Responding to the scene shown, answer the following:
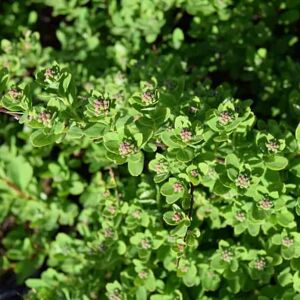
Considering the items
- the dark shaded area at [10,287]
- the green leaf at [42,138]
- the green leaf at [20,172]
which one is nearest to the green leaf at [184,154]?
the green leaf at [42,138]

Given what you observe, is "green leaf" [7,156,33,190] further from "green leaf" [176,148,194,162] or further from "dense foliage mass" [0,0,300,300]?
"green leaf" [176,148,194,162]

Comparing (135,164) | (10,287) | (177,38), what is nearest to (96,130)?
(135,164)

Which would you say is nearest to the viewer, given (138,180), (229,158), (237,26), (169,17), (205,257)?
(229,158)

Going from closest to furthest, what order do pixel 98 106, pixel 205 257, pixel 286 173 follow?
1. pixel 98 106
2. pixel 286 173
3. pixel 205 257

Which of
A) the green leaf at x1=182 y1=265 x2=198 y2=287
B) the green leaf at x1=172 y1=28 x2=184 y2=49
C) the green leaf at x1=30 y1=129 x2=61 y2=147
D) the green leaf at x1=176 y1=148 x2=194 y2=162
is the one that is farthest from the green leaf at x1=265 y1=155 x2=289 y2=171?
the green leaf at x1=172 y1=28 x2=184 y2=49

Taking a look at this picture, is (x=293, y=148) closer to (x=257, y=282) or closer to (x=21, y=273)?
(x=257, y=282)

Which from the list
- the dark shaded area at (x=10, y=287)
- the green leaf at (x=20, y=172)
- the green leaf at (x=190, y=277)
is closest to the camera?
the green leaf at (x=190, y=277)

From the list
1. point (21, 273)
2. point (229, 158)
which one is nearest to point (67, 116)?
point (229, 158)

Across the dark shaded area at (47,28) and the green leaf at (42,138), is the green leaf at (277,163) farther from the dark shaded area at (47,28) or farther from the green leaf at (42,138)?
the dark shaded area at (47,28)
